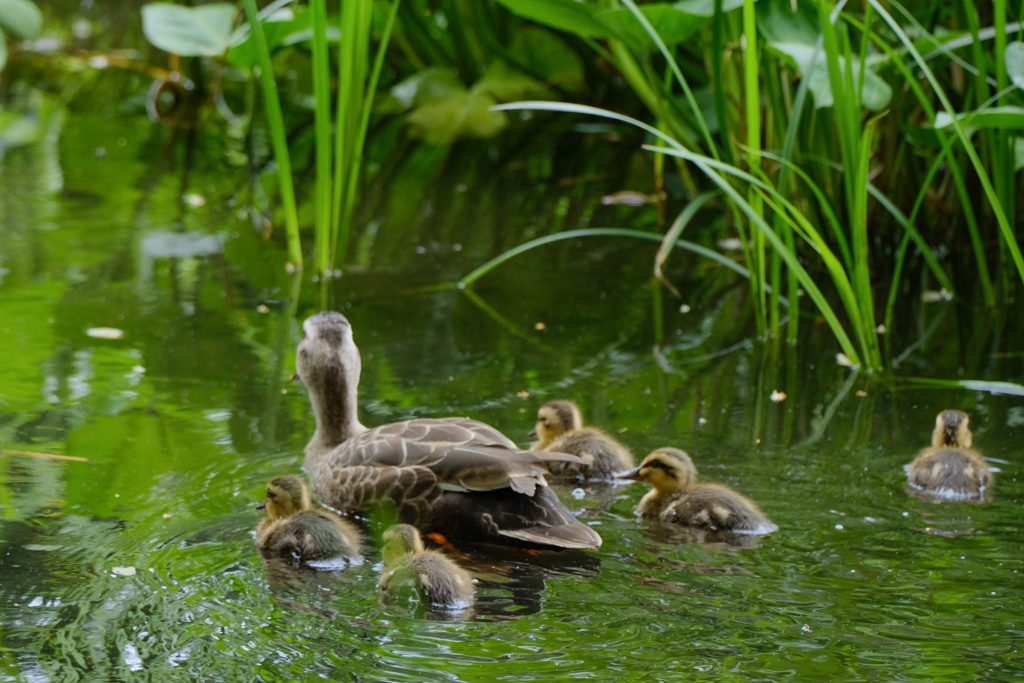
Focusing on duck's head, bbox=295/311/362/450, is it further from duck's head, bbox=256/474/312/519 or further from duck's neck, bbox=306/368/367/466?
duck's head, bbox=256/474/312/519

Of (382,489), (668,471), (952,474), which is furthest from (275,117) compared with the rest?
(952,474)

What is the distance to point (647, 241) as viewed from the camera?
7.43 m

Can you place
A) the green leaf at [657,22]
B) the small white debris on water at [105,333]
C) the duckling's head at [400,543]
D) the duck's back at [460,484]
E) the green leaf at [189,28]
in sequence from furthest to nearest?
the green leaf at [189,28], the small white debris on water at [105,333], the green leaf at [657,22], the duck's back at [460,484], the duckling's head at [400,543]

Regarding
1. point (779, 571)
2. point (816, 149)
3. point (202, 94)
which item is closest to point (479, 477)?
point (779, 571)

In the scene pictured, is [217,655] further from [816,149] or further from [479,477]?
[816,149]

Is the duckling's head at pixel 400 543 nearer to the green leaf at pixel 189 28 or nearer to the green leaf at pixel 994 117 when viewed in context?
the green leaf at pixel 994 117

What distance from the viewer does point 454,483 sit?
12.3 feet

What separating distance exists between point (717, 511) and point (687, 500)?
11 cm

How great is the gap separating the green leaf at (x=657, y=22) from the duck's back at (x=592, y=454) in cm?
202

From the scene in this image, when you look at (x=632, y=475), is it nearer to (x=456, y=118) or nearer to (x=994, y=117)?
(x=994, y=117)

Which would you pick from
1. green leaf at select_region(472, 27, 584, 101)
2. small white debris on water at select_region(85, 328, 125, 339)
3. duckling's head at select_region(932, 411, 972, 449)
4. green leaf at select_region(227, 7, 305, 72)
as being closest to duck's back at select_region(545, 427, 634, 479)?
duckling's head at select_region(932, 411, 972, 449)

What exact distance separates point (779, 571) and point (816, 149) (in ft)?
10.1

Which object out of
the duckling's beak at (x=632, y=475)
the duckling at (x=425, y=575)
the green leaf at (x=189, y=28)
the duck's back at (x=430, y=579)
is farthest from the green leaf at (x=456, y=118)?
the duck's back at (x=430, y=579)

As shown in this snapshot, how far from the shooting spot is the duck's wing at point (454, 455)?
3.68 meters
